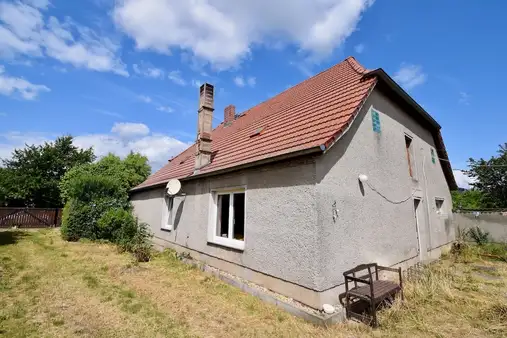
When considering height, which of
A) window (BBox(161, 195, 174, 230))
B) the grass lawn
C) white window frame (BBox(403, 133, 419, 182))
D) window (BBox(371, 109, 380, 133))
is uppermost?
window (BBox(371, 109, 380, 133))

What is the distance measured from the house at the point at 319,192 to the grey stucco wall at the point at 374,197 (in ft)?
0.10

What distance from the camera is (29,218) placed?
728 inches

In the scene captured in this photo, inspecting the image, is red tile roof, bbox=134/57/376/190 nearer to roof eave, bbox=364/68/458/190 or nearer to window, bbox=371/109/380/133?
roof eave, bbox=364/68/458/190

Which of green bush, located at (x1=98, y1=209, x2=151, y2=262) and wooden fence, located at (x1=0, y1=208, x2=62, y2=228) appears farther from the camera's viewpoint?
wooden fence, located at (x1=0, y1=208, x2=62, y2=228)

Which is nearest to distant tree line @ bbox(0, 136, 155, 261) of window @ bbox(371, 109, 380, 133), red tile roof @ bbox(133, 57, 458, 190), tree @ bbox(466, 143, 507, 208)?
red tile roof @ bbox(133, 57, 458, 190)

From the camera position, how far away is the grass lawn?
4.06m

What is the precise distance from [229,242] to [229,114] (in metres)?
9.36

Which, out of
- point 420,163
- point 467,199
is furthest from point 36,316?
point 467,199

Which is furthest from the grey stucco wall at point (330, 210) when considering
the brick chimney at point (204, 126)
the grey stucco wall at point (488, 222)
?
the grey stucco wall at point (488, 222)

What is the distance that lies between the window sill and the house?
43 millimetres

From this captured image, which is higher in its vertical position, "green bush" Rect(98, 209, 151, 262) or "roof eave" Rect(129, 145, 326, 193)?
"roof eave" Rect(129, 145, 326, 193)

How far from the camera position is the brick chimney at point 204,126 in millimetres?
8930

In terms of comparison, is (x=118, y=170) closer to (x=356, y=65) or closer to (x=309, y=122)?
(x=309, y=122)

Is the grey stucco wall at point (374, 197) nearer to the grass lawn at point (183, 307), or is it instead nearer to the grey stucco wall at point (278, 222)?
the grey stucco wall at point (278, 222)
